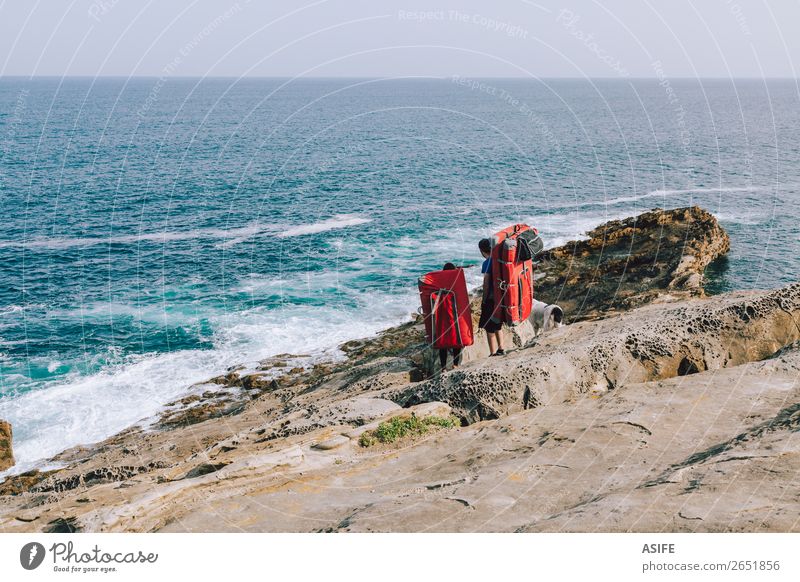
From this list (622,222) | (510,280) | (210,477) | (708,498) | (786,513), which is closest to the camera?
(786,513)

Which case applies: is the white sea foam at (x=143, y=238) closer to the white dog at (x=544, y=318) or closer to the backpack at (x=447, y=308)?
the white dog at (x=544, y=318)

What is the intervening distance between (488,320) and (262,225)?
38694 millimetres

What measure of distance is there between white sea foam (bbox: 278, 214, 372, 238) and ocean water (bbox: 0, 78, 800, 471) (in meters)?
0.29

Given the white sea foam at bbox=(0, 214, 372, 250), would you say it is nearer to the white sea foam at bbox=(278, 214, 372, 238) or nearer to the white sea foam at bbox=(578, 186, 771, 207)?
the white sea foam at bbox=(278, 214, 372, 238)

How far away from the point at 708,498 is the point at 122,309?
33.5 meters

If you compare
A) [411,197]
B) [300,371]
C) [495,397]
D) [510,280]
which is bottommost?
[300,371]

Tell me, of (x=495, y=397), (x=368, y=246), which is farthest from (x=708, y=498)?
(x=368, y=246)

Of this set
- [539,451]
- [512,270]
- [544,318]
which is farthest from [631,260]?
[539,451]

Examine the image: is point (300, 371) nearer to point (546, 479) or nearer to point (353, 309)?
point (353, 309)

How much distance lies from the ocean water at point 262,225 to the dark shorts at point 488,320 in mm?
15500

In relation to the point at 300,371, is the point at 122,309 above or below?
above

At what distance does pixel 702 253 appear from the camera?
3894cm
